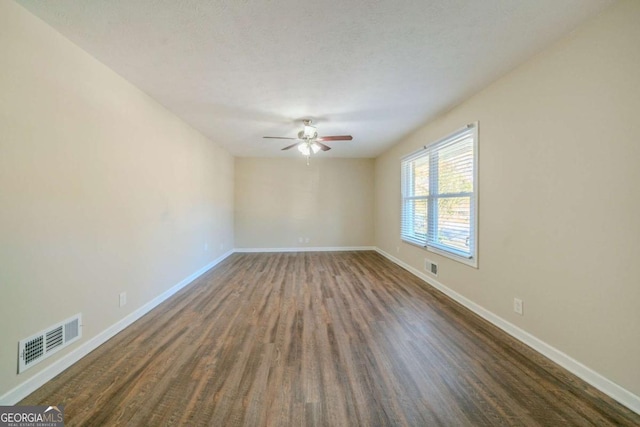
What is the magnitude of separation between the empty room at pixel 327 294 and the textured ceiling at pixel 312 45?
0.7 inches

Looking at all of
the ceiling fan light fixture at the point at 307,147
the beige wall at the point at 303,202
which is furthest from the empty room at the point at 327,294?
the beige wall at the point at 303,202

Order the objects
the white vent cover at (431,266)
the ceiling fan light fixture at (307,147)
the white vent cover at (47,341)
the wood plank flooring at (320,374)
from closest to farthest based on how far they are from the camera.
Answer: the wood plank flooring at (320,374) → the white vent cover at (47,341) → the white vent cover at (431,266) → the ceiling fan light fixture at (307,147)

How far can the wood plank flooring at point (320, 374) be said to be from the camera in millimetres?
1304

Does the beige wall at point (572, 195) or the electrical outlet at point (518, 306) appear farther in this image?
the electrical outlet at point (518, 306)

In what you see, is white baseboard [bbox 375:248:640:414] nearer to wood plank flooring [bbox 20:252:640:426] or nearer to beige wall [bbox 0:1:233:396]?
wood plank flooring [bbox 20:252:640:426]

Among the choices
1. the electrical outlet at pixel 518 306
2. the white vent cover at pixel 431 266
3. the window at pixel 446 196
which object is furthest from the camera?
the white vent cover at pixel 431 266

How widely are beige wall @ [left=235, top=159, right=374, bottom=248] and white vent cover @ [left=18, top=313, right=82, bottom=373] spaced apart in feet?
14.1

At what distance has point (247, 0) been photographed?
138 cm

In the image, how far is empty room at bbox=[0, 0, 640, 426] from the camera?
1378 mm

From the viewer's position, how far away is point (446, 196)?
126 inches

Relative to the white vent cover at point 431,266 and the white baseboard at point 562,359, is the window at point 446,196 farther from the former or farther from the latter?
the white baseboard at point 562,359

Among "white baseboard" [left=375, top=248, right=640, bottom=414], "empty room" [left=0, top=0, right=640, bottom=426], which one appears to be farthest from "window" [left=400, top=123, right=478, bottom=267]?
"white baseboard" [left=375, top=248, right=640, bottom=414]

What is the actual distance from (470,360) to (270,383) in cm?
156

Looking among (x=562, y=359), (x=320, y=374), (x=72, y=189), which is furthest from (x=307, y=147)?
(x=562, y=359)
